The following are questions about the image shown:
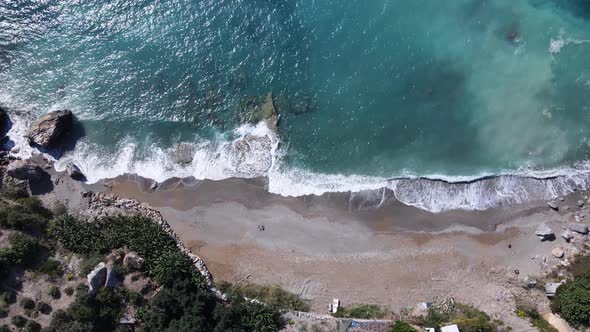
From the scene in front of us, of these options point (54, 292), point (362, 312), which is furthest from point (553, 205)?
point (54, 292)

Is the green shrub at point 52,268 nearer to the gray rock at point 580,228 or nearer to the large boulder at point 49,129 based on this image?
the large boulder at point 49,129

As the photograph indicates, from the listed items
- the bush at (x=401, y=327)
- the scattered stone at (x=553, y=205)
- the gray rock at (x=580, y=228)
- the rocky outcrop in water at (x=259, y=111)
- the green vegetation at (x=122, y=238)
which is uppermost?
the rocky outcrop in water at (x=259, y=111)

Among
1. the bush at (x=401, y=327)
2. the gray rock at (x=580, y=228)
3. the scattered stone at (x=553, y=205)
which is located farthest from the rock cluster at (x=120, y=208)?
the gray rock at (x=580, y=228)

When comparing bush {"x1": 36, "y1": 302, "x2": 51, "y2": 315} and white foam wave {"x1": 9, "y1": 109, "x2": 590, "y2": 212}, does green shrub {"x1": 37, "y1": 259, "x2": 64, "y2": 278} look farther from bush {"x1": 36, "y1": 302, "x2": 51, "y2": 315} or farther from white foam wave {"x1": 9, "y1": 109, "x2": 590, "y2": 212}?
white foam wave {"x1": 9, "y1": 109, "x2": 590, "y2": 212}

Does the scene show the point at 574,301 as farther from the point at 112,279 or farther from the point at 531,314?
the point at 112,279

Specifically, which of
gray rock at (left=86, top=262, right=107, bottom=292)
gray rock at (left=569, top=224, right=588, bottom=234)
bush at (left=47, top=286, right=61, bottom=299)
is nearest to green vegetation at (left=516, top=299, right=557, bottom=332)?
gray rock at (left=569, top=224, right=588, bottom=234)

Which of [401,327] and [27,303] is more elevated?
[401,327]

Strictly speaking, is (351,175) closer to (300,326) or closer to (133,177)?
(300,326)
